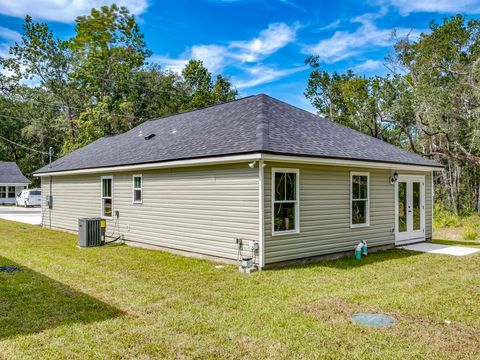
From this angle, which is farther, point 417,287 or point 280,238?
point 280,238

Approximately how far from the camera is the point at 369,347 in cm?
406

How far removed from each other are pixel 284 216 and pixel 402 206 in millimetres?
5032

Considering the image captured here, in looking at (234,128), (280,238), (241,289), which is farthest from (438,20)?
(241,289)

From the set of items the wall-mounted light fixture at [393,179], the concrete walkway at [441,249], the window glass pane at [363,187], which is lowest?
the concrete walkway at [441,249]

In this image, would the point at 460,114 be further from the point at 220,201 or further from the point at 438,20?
the point at 220,201

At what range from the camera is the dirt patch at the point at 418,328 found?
4102 mm

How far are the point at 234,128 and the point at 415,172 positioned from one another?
20.3ft

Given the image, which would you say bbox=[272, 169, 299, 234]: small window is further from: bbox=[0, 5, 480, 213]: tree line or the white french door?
bbox=[0, 5, 480, 213]: tree line

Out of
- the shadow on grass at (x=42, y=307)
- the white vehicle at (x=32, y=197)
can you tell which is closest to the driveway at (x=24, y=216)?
the white vehicle at (x=32, y=197)

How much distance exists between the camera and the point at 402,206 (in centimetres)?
1141

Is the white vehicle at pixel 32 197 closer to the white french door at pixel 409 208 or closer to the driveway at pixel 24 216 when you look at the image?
the driveway at pixel 24 216

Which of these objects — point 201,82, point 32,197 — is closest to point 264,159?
point 32,197

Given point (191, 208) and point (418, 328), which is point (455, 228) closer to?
point (191, 208)

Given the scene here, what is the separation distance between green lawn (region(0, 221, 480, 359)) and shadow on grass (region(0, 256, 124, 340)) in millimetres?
15
